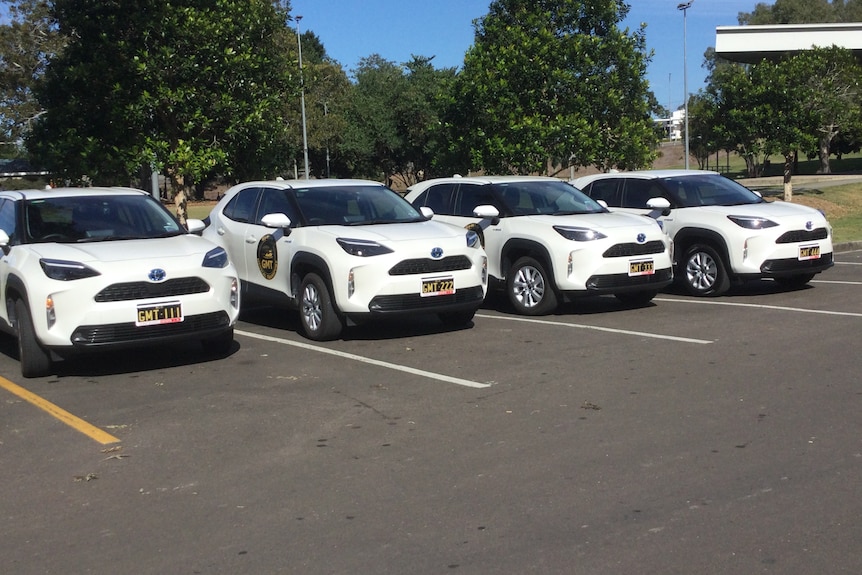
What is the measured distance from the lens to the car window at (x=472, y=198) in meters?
12.4

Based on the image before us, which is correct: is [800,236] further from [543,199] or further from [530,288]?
[530,288]

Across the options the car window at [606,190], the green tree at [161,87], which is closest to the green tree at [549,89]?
the green tree at [161,87]

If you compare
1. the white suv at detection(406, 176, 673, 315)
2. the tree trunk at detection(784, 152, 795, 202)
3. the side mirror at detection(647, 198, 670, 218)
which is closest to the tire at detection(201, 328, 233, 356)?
the white suv at detection(406, 176, 673, 315)

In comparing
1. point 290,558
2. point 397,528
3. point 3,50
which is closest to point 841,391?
point 397,528

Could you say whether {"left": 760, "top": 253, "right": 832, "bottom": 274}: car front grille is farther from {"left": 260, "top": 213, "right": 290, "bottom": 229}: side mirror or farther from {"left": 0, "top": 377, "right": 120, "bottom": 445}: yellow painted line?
{"left": 0, "top": 377, "right": 120, "bottom": 445}: yellow painted line

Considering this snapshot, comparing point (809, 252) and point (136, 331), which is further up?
point (809, 252)

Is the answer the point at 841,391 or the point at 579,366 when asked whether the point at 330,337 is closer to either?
the point at 579,366

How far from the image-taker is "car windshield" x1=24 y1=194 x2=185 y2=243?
909 centimetres

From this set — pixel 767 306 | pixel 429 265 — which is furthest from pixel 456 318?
pixel 767 306

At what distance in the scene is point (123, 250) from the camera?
8602mm

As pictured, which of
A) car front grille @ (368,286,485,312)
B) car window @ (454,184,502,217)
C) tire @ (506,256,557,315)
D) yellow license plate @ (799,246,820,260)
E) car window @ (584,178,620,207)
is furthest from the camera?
car window @ (584,178,620,207)

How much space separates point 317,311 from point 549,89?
1688 cm

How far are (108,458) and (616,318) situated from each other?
6.51 meters

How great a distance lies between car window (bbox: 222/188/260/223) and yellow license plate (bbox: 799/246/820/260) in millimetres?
6609
